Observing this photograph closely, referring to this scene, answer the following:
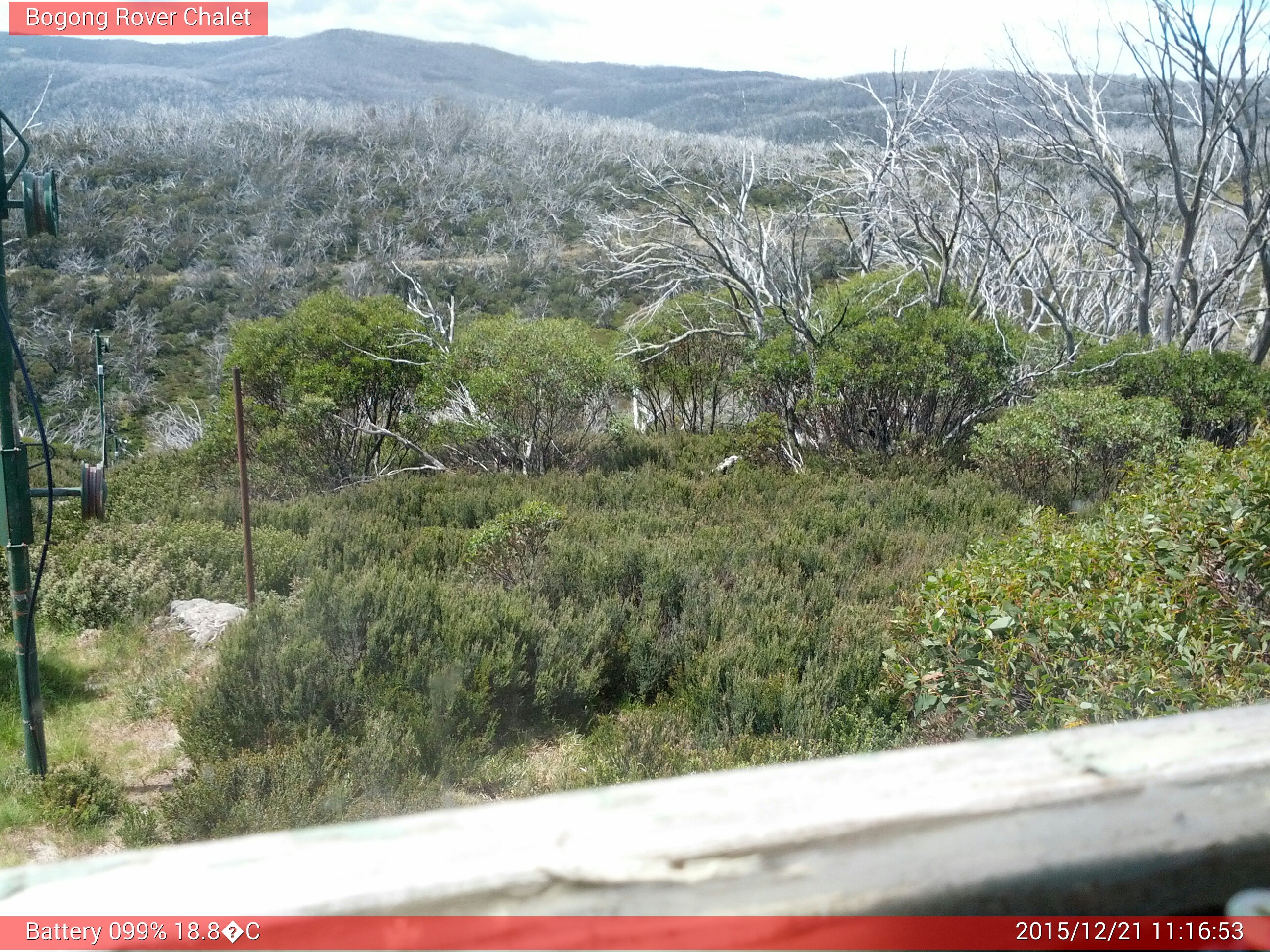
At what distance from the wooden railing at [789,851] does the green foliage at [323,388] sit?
9.94 metres

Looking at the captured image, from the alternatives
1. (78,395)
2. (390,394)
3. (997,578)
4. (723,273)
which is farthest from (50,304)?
(997,578)

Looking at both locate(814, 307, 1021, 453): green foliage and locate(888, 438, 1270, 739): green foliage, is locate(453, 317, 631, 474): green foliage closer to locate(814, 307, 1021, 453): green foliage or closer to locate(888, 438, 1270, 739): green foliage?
locate(814, 307, 1021, 453): green foliage

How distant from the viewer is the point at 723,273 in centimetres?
1122

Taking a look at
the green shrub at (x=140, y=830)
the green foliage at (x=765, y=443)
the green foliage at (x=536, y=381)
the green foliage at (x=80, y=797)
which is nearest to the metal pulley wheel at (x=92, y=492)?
the green foliage at (x=80, y=797)

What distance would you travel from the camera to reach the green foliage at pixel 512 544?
645 centimetres

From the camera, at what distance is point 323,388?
10.2 meters

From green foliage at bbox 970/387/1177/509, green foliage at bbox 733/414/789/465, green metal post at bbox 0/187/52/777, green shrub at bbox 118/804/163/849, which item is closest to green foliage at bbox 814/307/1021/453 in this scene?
green foliage at bbox 733/414/789/465

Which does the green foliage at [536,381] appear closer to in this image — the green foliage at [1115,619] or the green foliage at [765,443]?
the green foliage at [765,443]

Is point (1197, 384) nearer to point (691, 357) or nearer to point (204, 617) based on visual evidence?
point (691, 357)

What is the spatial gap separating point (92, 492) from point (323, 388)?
21.3 ft

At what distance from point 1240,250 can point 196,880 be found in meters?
13.2

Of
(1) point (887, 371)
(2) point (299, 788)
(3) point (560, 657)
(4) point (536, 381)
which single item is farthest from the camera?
(4) point (536, 381)

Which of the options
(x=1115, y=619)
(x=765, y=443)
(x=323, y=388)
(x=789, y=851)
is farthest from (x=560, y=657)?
(x=323, y=388)

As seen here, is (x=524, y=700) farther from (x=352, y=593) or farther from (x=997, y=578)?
(x=997, y=578)
